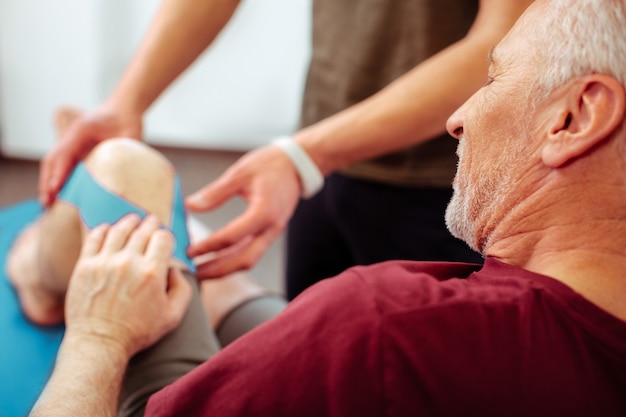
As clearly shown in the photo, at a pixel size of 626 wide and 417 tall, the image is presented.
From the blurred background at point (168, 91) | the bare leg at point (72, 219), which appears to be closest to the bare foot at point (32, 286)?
the bare leg at point (72, 219)

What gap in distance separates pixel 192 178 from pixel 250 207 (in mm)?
1318

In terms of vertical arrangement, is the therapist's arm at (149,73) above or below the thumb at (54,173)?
above

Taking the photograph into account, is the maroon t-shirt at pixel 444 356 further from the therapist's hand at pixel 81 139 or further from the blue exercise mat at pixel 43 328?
the therapist's hand at pixel 81 139

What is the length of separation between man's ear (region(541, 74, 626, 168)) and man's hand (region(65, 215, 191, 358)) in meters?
0.48

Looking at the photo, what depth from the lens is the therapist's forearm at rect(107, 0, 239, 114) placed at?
1185mm

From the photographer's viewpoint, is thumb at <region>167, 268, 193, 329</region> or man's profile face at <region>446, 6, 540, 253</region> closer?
man's profile face at <region>446, 6, 540, 253</region>

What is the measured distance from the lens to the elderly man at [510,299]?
53cm

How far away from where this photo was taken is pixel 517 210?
0.61 metres

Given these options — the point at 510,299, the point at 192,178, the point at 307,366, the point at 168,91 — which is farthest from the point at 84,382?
the point at 168,91

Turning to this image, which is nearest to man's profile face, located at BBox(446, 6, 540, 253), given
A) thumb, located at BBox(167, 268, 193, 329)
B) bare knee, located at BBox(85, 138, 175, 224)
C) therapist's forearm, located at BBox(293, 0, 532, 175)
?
therapist's forearm, located at BBox(293, 0, 532, 175)

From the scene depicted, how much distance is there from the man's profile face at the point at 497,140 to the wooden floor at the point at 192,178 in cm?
128

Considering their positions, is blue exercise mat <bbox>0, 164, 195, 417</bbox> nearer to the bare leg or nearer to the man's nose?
the bare leg

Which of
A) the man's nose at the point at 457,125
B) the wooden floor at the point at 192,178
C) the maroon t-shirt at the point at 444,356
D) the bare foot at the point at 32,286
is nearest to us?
the maroon t-shirt at the point at 444,356

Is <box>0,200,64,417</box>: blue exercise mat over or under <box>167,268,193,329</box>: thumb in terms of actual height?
under
